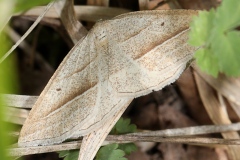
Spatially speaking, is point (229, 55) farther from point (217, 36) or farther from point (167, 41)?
point (167, 41)

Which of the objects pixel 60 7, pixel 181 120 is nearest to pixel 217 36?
pixel 60 7

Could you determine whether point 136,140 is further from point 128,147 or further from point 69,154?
point 69,154

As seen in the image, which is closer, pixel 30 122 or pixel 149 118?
pixel 30 122

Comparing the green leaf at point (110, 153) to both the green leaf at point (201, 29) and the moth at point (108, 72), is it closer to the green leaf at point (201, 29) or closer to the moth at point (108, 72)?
the moth at point (108, 72)

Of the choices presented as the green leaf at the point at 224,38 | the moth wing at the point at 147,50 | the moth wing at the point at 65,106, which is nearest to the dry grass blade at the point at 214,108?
the moth wing at the point at 147,50

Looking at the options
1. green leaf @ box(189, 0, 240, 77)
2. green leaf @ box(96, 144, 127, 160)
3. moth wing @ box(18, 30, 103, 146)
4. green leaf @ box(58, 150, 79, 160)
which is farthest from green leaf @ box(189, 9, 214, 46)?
green leaf @ box(58, 150, 79, 160)

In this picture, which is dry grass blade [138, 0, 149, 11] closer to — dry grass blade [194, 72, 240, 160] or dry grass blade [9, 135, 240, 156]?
dry grass blade [194, 72, 240, 160]

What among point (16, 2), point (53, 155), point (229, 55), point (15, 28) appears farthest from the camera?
point (15, 28)
